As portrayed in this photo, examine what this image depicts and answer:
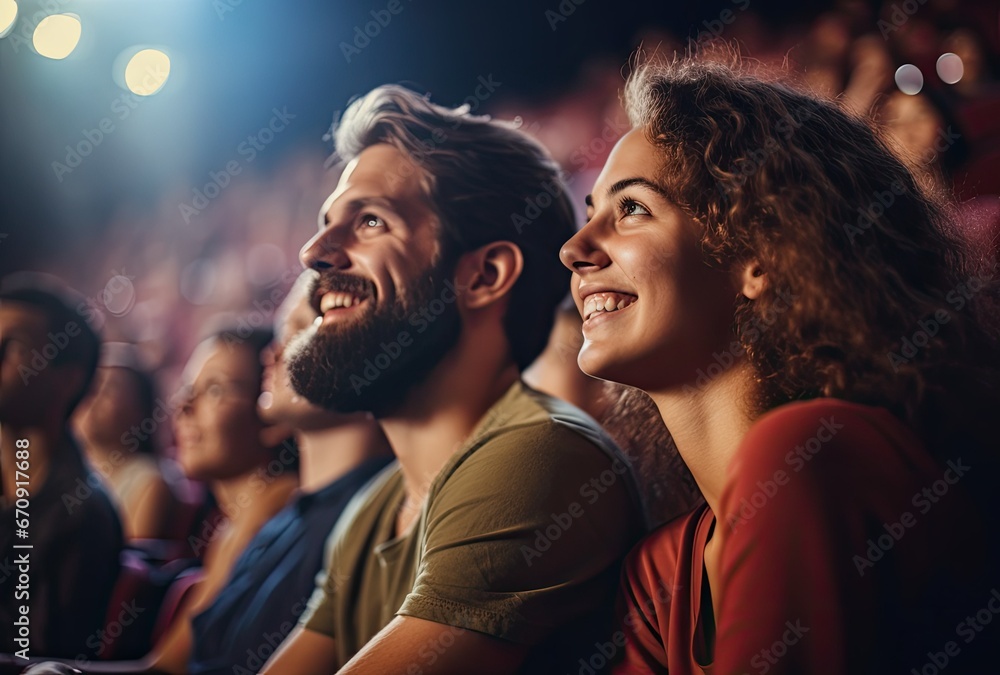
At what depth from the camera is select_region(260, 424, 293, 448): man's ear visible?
8.55 ft

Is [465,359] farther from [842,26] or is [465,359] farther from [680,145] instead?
[842,26]

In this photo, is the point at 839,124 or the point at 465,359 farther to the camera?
the point at 465,359

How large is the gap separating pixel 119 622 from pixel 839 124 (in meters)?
2.29

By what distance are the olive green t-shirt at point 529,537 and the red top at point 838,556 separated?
0.21 m

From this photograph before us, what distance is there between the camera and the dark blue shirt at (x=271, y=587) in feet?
7.36

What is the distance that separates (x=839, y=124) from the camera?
1602 millimetres

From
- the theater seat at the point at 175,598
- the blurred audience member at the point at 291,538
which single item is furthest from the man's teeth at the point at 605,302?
the theater seat at the point at 175,598

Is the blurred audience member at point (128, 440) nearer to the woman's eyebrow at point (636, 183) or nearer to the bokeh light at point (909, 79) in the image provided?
the woman's eyebrow at point (636, 183)

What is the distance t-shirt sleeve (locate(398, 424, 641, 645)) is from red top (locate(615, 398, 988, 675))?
8.3 inches

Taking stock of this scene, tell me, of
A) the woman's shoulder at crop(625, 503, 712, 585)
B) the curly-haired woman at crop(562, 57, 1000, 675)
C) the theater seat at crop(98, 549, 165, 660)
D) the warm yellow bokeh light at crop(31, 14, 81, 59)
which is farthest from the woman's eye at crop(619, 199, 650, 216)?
the warm yellow bokeh light at crop(31, 14, 81, 59)

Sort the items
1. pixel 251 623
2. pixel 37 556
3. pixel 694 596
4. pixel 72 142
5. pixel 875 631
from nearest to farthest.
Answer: pixel 875 631 < pixel 694 596 < pixel 251 623 < pixel 37 556 < pixel 72 142

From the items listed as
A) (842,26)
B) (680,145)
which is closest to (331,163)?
(680,145)

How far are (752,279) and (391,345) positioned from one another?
804 millimetres

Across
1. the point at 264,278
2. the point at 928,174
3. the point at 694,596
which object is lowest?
the point at 694,596
